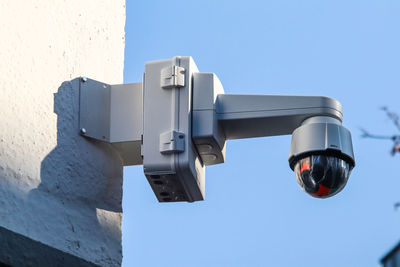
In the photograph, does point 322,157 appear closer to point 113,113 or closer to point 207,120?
point 207,120

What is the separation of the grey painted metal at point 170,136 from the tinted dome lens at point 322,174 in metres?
0.33

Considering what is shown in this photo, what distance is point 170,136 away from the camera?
2492mm

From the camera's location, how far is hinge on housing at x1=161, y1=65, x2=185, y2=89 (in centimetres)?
257

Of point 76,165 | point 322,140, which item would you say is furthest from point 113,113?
point 322,140

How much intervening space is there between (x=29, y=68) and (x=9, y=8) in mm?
180

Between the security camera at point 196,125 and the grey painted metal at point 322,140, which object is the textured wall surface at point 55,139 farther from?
the grey painted metal at point 322,140

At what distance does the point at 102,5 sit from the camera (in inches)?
117

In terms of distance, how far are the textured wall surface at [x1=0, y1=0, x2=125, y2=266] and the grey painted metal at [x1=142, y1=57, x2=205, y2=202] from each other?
22 cm

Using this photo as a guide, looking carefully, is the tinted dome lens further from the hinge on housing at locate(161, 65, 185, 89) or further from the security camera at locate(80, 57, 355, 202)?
the hinge on housing at locate(161, 65, 185, 89)

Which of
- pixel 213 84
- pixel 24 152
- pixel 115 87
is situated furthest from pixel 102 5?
pixel 24 152

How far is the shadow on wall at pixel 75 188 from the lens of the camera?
237cm

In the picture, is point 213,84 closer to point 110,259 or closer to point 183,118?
point 183,118

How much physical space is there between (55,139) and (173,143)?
1.16 feet

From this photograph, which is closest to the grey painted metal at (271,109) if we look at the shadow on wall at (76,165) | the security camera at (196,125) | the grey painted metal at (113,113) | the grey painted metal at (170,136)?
the security camera at (196,125)
